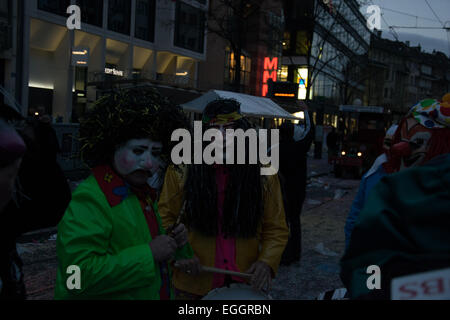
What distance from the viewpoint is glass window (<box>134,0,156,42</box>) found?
2844 centimetres

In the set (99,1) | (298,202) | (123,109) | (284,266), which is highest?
(99,1)

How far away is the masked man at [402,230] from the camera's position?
1030 millimetres

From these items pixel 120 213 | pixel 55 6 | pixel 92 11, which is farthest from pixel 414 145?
pixel 92 11

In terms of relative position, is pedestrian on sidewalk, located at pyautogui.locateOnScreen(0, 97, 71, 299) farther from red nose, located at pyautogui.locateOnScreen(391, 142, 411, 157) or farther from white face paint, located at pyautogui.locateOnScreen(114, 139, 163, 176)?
red nose, located at pyautogui.locateOnScreen(391, 142, 411, 157)

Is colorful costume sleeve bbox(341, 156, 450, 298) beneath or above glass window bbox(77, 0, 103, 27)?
beneath

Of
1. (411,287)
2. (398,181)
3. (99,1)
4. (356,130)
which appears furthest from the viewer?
(99,1)

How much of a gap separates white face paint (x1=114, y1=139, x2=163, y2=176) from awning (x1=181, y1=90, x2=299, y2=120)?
709cm

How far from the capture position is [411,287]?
1.02m

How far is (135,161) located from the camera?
6.79 feet

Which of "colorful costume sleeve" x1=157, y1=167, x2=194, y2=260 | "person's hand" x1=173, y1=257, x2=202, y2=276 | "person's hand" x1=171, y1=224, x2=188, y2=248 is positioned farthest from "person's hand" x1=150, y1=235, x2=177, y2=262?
"colorful costume sleeve" x1=157, y1=167, x2=194, y2=260

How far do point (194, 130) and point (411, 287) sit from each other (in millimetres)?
2034

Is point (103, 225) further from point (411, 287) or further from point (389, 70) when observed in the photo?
point (389, 70)

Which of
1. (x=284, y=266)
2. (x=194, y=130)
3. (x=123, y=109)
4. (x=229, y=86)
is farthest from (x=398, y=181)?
(x=229, y=86)

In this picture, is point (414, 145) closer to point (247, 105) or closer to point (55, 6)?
point (247, 105)
